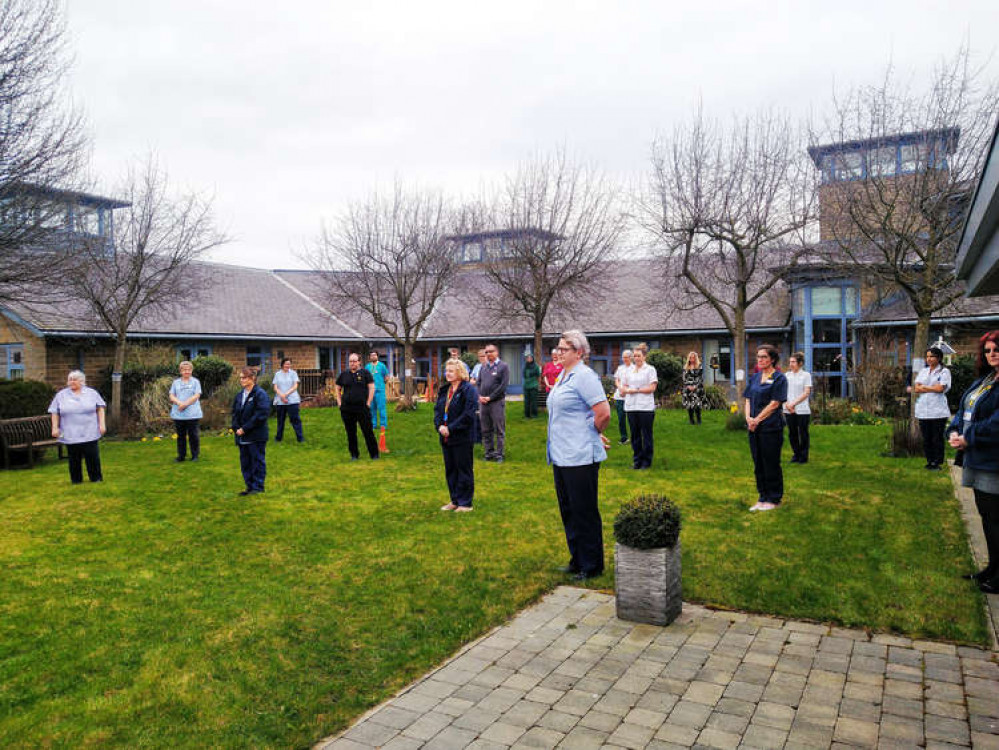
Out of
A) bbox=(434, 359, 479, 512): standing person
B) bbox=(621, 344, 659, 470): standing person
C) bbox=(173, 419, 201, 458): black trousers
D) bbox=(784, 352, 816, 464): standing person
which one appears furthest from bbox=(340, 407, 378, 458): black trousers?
bbox=(784, 352, 816, 464): standing person

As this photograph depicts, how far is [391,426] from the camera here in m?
17.5

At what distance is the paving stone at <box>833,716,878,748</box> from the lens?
10.6 ft

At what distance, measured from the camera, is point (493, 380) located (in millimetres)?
11602

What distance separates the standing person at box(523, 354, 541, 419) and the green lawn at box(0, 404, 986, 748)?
7.81 metres

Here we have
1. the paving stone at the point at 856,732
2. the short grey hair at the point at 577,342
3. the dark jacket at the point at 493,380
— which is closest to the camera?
the paving stone at the point at 856,732

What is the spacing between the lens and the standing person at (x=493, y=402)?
1161 cm

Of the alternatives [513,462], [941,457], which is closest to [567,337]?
[513,462]

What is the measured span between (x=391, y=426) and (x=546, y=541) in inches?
439

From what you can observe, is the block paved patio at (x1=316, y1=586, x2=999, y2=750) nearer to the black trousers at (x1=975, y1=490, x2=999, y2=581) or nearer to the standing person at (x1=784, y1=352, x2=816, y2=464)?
the black trousers at (x1=975, y1=490, x2=999, y2=581)

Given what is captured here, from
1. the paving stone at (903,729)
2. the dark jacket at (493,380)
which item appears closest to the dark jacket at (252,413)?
the dark jacket at (493,380)

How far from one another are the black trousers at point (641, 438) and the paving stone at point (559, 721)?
7308 mm

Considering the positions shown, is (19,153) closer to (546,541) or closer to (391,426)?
(391,426)

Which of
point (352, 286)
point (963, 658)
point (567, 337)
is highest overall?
point (352, 286)

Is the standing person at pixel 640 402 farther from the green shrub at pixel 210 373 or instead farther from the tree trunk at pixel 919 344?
the green shrub at pixel 210 373
